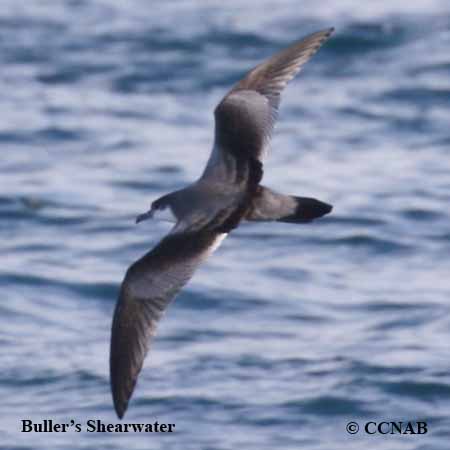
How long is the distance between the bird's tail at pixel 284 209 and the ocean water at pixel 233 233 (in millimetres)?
1304

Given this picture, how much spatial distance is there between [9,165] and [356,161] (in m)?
2.33

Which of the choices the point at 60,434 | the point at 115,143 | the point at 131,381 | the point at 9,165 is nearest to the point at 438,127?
the point at 115,143

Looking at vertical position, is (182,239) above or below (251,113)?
below

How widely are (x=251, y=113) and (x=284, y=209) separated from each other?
0.65m

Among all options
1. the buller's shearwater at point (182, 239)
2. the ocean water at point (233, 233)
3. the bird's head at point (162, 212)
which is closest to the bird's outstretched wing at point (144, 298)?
the buller's shearwater at point (182, 239)

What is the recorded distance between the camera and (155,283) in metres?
6.01

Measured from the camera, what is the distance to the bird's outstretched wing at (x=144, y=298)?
19.7ft

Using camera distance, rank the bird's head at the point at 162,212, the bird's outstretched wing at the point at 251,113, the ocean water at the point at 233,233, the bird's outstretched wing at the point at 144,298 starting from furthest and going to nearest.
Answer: the ocean water at the point at 233,233, the bird's outstretched wing at the point at 251,113, the bird's head at the point at 162,212, the bird's outstretched wing at the point at 144,298
